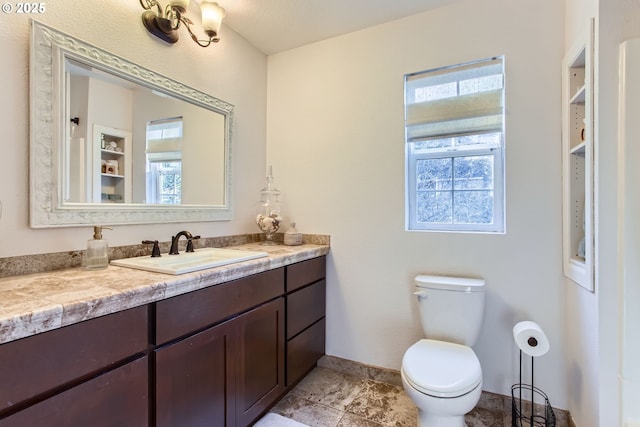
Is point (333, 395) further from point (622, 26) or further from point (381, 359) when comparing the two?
point (622, 26)

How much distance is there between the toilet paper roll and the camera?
57.1 inches

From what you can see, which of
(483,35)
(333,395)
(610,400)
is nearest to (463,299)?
(610,400)

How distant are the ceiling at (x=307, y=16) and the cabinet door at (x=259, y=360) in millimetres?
1801

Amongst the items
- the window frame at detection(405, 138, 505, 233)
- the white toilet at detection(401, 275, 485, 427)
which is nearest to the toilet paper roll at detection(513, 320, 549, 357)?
the white toilet at detection(401, 275, 485, 427)

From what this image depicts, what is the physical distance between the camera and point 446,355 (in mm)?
1523

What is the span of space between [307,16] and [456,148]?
131 cm

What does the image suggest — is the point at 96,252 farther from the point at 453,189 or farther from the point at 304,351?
the point at 453,189

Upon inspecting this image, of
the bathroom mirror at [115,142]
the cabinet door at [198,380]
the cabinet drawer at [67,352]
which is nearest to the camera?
the cabinet drawer at [67,352]

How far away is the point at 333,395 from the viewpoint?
6.31 ft

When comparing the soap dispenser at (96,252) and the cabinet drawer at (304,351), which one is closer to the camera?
the soap dispenser at (96,252)

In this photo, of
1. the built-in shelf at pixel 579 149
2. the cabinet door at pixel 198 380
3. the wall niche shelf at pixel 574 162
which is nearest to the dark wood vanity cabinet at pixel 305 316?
the cabinet door at pixel 198 380

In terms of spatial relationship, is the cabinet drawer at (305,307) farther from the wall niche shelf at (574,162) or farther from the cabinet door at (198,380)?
the wall niche shelf at (574,162)

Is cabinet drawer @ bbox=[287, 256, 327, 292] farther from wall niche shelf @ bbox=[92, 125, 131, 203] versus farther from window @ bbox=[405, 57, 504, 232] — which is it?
wall niche shelf @ bbox=[92, 125, 131, 203]

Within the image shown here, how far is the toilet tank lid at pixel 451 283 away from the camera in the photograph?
1.66 metres
